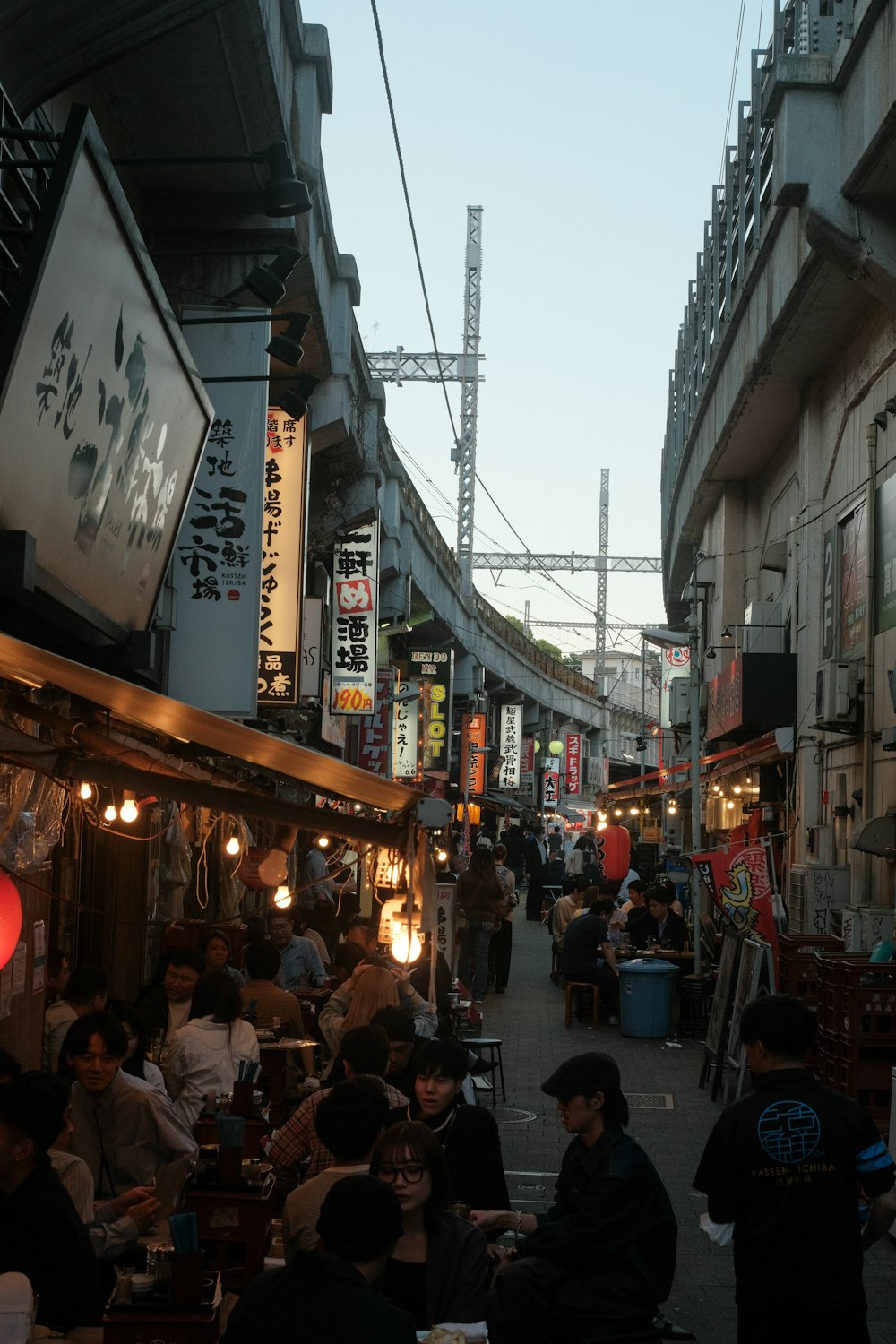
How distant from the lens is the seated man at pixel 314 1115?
A: 6.47 m

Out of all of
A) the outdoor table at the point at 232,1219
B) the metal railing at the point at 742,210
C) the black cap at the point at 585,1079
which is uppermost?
the metal railing at the point at 742,210

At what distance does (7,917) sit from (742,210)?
703 inches

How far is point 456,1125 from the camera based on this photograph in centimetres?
618

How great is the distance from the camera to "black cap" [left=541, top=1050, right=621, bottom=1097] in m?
5.15

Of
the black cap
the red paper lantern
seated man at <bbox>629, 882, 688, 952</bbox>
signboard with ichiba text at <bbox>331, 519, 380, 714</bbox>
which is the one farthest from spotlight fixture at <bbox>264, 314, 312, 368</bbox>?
the red paper lantern

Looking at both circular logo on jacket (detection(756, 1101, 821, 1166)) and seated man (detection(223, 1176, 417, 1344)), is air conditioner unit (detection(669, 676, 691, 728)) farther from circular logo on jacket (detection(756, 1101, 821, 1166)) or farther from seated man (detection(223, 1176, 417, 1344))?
seated man (detection(223, 1176, 417, 1344))

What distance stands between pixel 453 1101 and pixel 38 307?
4.57 m

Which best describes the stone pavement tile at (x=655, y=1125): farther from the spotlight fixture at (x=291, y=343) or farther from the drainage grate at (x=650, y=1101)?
the spotlight fixture at (x=291, y=343)

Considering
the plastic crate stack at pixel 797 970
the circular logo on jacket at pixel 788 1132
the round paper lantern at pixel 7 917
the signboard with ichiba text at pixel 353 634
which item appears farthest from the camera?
the signboard with ichiba text at pixel 353 634

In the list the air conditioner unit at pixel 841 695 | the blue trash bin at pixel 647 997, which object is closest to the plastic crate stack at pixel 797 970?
the air conditioner unit at pixel 841 695

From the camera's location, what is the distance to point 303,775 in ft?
24.1

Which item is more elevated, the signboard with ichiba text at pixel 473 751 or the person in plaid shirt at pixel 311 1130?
the signboard with ichiba text at pixel 473 751

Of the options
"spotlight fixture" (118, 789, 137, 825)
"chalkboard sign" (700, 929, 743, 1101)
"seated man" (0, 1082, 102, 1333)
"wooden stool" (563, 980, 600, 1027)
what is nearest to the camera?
"seated man" (0, 1082, 102, 1333)

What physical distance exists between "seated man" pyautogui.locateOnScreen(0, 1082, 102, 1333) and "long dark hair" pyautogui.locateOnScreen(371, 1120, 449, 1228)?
1.05 m
